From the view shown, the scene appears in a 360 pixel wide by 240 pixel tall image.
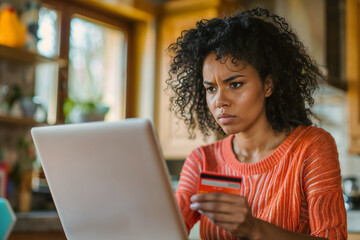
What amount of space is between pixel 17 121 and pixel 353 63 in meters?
2.13

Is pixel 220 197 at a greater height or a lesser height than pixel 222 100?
lesser

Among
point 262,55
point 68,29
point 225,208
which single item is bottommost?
point 225,208

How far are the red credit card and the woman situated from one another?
240 mm

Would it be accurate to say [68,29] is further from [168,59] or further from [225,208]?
[225,208]

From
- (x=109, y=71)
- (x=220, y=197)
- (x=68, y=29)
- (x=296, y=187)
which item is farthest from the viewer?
(x=109, y=71)

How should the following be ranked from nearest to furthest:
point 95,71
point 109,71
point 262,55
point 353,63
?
point 262,55, point 353,63, point 95,71, point 109,71

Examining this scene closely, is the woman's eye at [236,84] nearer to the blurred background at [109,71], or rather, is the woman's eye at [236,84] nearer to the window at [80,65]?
the blurred background at [109,71]

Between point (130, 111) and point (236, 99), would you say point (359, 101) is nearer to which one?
point (130, 111)

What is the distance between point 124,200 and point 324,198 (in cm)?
52

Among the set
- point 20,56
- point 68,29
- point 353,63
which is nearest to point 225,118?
point 20,56

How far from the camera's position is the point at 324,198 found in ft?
3.89

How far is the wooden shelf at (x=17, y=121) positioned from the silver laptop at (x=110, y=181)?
1560mm

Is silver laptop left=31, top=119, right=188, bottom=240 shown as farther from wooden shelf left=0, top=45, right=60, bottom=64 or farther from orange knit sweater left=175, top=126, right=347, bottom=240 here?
wooden shelf left=0, top=45, right=60, bottom=64

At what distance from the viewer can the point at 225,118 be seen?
1.33 meters
